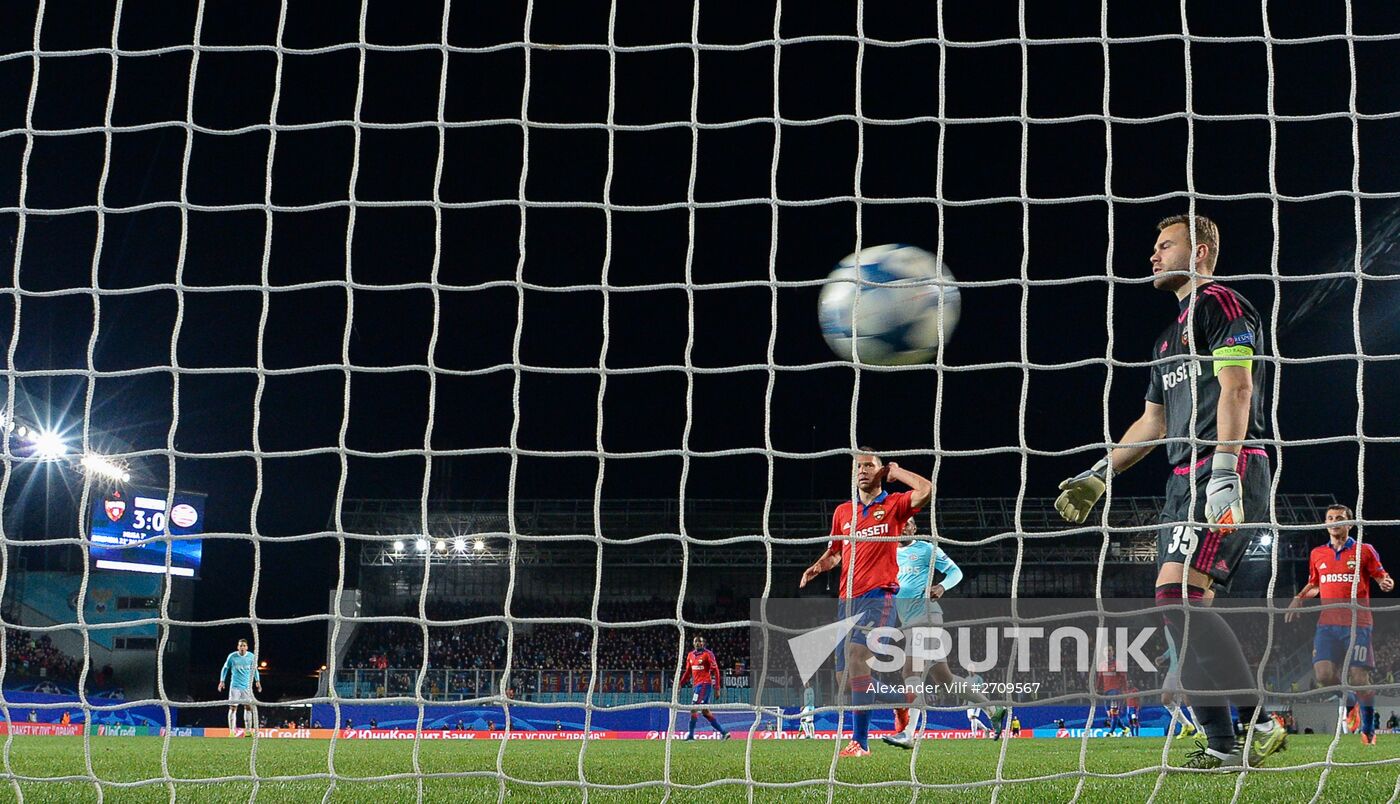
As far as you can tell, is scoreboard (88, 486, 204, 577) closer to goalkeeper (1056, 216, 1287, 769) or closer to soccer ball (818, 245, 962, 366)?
soccer ball (818, 245, 962, 366)

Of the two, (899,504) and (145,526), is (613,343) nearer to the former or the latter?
(145,526)

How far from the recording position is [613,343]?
22.7 meters

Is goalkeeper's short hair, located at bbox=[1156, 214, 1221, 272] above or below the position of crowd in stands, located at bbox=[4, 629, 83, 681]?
above

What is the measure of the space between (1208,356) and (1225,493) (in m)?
0.46

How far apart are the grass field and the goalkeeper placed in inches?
11.3

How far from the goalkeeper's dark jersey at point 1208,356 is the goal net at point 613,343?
200 mm

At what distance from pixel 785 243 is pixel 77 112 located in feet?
36.2

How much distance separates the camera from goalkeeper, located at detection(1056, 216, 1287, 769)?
3.69 meters

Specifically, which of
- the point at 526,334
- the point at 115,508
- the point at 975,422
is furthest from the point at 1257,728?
the point at 975,422

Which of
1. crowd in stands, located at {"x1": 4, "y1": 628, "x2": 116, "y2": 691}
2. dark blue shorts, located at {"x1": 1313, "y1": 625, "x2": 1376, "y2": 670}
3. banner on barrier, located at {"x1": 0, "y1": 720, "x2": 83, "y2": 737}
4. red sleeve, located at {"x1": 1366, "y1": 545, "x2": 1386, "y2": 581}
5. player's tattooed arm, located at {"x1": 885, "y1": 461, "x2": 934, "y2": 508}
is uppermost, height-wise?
player's tattooed arm, located at {"x1": 885, "y1": 461, "x2": 934, "y2": 508}

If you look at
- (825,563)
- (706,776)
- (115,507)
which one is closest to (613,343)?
(115,507)

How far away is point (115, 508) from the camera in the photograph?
20562mm

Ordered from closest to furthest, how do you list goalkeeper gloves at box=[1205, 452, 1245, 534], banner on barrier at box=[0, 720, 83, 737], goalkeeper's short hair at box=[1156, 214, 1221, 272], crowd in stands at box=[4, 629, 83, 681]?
goalkeeper gloves at box=[1205, 452, 1245, 534], goalkeeper's short hair at box=[1156, 214, 1221, 272], banner on barrier at box=[0, 720, 83, 737], crowd in stands at box=[4, 629, 83, 681]

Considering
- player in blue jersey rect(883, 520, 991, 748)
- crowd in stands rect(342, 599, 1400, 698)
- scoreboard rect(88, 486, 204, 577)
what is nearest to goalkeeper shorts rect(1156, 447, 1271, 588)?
player in blue jersey rect(883, 520, 991, 748)
